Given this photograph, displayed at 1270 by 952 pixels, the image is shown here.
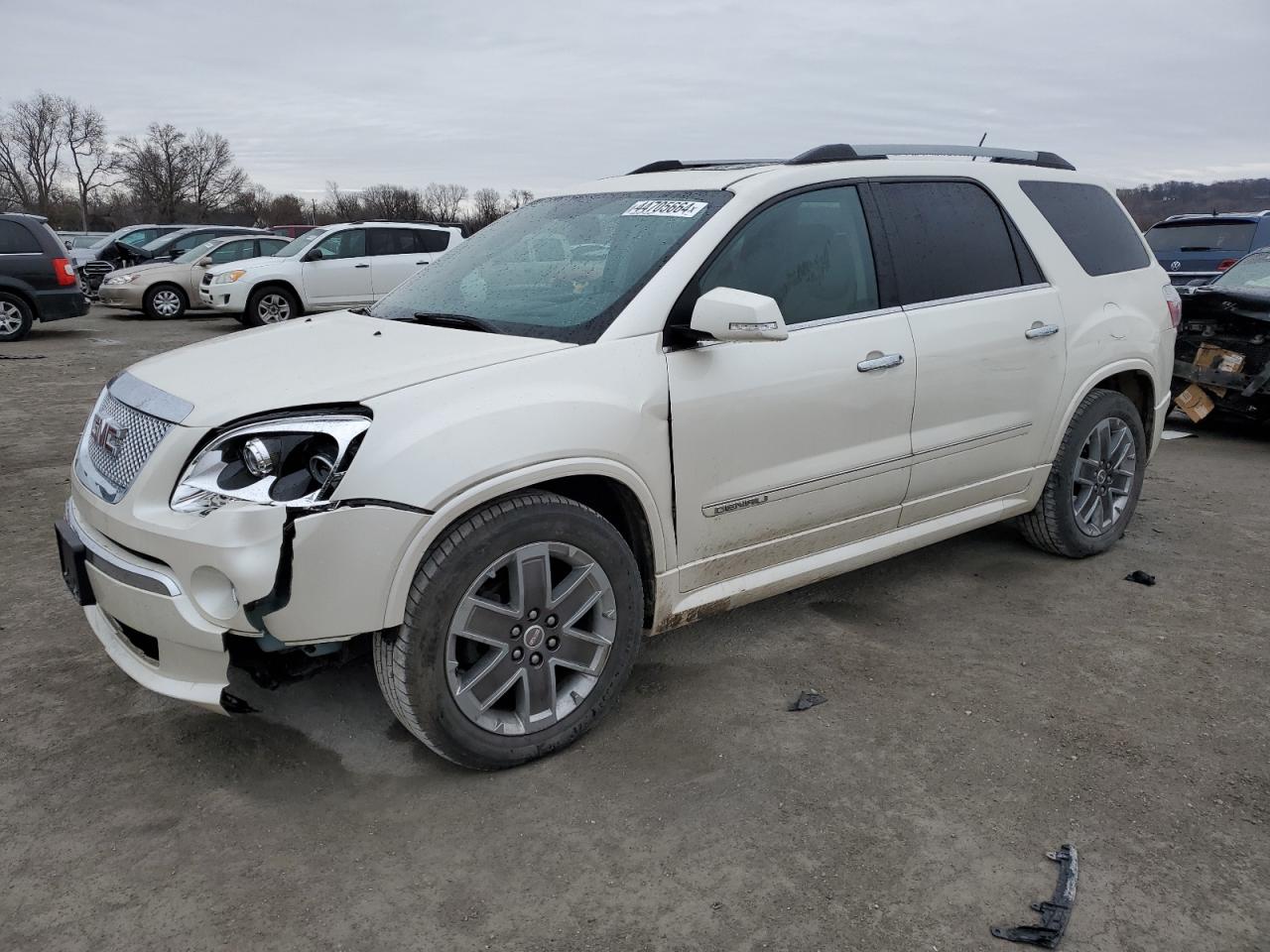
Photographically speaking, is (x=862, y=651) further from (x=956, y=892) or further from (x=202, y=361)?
(x=202, y=361)

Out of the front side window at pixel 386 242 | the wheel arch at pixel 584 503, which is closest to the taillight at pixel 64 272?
the front side window at pixel 386 242

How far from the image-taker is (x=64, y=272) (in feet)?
43.8

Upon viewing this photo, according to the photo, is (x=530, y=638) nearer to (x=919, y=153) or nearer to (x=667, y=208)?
(x=667, y=208)

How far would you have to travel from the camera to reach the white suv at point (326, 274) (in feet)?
49.5

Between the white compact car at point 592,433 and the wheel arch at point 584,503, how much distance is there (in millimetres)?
10

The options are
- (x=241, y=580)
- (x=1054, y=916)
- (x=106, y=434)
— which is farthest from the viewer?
(x=106, y=434)

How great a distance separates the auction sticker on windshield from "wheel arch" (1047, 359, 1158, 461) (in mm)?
2020

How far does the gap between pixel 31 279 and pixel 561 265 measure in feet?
41.3

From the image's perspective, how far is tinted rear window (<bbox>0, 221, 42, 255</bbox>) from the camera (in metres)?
12.9

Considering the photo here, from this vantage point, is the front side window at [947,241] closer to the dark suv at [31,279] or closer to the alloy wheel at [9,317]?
→ the dark suv at [31,279]

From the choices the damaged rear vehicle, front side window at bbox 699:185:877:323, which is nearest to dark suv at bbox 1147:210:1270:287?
the damaged rear vehicle

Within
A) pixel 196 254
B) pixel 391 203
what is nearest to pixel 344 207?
pixel 391 203

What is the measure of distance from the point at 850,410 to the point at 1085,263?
173 cm

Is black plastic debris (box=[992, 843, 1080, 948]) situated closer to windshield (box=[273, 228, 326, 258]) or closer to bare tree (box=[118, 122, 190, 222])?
windshield (box=[273, 228, 326, 258])
